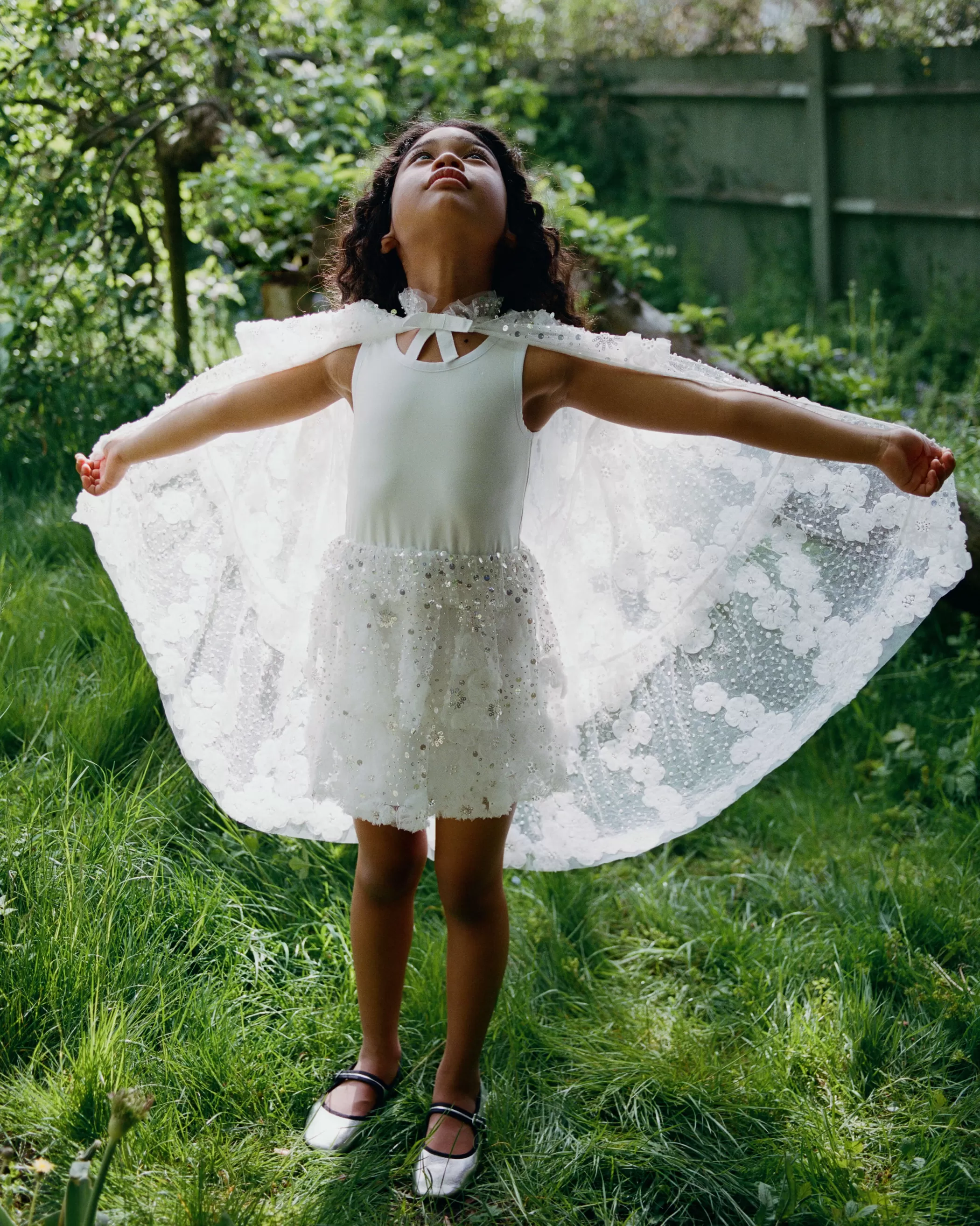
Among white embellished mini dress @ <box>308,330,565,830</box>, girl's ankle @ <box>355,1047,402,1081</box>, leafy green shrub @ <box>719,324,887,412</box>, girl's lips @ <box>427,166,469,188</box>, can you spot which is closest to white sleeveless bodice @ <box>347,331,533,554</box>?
white embellished mini dress @ <box>308,330,565,830</box>

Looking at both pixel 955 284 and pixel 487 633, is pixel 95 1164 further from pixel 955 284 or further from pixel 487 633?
pixel 955 284

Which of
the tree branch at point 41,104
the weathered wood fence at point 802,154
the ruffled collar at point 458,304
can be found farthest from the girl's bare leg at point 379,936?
the weathered wood fence at point 802,154

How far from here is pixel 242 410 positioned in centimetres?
197

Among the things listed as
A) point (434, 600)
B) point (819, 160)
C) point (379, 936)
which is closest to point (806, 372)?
point (434, 600)

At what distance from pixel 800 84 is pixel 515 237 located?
5.18m

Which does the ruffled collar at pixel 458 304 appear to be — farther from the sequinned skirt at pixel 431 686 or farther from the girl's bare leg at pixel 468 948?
the girl's bare leg at pixel 468 948

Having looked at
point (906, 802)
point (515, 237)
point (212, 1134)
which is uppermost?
point (515, 237)

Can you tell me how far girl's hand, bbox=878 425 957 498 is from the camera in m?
1.79

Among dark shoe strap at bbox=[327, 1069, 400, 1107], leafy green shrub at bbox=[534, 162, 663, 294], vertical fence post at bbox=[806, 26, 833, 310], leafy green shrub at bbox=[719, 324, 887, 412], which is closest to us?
dark shoe strap at bbox=[327, 1069, 400, 1107]

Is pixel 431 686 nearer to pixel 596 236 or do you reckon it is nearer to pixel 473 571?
pixel 473 571

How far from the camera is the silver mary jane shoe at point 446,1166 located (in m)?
1.92

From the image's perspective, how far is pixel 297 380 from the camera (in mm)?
1942

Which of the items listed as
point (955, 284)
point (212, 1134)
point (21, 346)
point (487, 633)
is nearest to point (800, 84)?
point (955, 284)

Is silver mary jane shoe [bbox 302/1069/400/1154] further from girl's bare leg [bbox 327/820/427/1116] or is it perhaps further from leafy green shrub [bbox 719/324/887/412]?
leafy green shrub [bbox 719/324/887/412]
